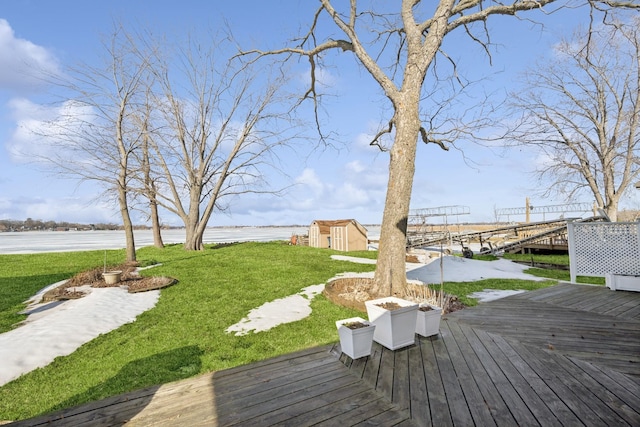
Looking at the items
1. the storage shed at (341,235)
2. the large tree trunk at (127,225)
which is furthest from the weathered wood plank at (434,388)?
the storage shed at (341,235)

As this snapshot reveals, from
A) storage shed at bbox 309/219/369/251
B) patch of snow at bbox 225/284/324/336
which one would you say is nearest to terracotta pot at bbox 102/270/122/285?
patch of snow at bbox 225/284/324/336

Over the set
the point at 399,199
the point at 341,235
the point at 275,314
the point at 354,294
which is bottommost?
the point at 275,314

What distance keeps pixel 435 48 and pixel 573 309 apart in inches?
242

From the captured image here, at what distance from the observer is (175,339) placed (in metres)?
Answer: 4.71

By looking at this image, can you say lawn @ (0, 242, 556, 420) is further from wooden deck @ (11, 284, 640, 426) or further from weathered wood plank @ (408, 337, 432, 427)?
weathered wood plank @ (408, 337, 432, 427)

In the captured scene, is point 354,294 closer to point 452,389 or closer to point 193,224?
point 452,389

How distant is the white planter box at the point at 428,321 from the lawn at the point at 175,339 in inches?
53.6

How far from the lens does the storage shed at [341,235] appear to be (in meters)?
22.0

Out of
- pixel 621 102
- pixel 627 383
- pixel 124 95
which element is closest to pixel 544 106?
pixel 621 102

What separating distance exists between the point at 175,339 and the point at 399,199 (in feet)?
17.0

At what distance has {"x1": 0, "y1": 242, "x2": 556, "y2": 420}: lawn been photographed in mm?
3251

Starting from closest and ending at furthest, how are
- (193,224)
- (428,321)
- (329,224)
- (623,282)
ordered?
(428,321) < (623,282) < (193,224) < (329,224)

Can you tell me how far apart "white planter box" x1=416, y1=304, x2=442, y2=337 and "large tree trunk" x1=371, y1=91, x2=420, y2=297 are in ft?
6.78

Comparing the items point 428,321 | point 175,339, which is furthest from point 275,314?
point 428,321
